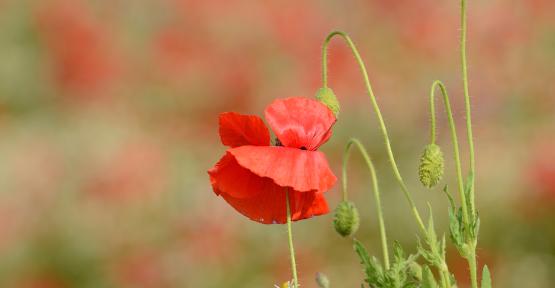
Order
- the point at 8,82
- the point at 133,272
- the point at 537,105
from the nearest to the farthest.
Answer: the point at 133,272, the point at 537,105, the point at 8,82

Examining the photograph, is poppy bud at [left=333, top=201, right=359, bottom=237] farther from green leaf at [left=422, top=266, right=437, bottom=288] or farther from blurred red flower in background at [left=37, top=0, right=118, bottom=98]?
blurred red flower in background at [left=37, top=0, right=118, bottom=98]

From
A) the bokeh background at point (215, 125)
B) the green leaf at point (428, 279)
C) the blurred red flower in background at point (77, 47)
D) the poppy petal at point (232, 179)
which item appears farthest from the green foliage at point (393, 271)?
the blurred red flower in background at point (77, 47)

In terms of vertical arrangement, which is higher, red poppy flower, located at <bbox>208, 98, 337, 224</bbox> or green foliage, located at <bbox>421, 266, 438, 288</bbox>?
red poppy flower, located at <bbox>208, 98, 337, 224</bbox>

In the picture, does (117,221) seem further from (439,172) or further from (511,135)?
(439,172)

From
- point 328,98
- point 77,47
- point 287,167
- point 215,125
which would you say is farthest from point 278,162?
point 77,47

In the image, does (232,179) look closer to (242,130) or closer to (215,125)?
(242,130)

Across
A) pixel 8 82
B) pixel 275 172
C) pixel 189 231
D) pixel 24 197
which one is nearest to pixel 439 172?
pixel 275 172

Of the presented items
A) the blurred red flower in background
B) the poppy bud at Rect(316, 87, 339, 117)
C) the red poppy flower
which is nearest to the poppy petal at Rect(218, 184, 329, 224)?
the red poppy flower

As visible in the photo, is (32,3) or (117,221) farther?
(32,3)
